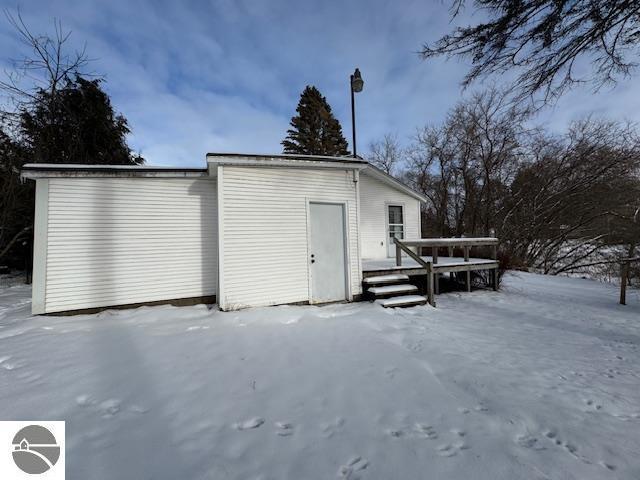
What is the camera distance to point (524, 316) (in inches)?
210

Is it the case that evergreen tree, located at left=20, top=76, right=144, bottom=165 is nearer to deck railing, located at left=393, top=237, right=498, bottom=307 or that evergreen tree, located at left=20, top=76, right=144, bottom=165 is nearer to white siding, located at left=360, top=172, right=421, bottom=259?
white siding, located at left=360, top=172, right=421, bottom=259

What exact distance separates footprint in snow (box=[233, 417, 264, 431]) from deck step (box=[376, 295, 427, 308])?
3860 mm

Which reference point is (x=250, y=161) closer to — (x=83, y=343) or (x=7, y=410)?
(x=83, y=343)

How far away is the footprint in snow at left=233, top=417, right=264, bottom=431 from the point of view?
202 centimetres

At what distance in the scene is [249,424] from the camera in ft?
6.75

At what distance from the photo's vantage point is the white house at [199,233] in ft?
16.4

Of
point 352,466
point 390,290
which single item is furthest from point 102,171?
point 390,290

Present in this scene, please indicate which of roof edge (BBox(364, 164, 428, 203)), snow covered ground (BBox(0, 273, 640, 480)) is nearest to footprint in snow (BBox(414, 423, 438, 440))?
snow covered ground (BBox(0, 273, 640, 480))

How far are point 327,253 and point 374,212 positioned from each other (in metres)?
4.07

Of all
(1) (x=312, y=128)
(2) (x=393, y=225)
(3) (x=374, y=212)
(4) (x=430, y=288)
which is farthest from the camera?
(1) (x=312, y=128)

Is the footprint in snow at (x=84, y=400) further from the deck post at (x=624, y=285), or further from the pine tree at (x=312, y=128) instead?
the pine tree at (x=312, y=128)

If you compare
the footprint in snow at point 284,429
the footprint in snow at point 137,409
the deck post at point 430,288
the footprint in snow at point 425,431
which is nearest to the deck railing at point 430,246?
the deck post at point 430,288

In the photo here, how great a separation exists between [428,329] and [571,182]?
51.9ft

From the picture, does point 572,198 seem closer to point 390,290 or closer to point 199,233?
point 390,290
